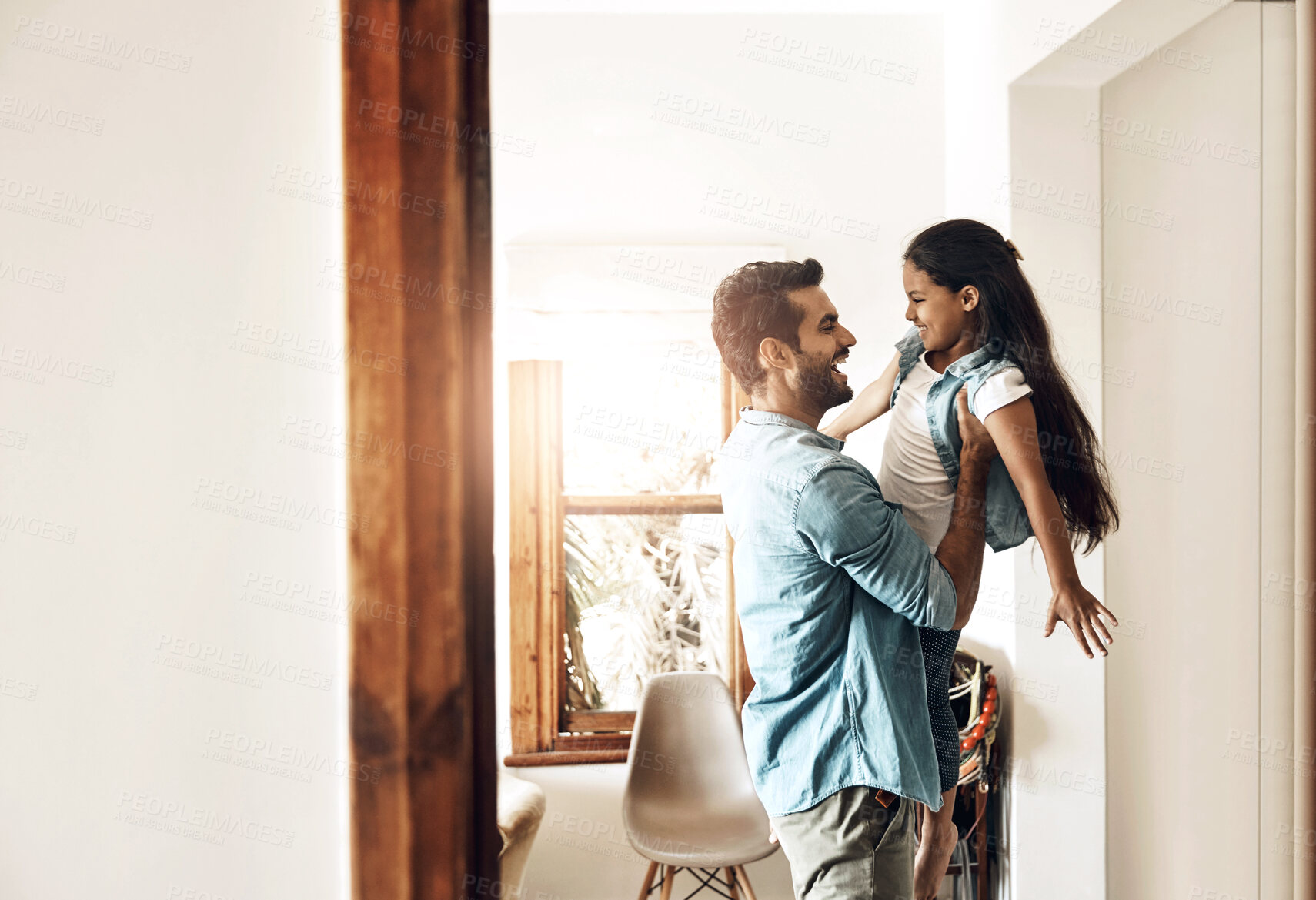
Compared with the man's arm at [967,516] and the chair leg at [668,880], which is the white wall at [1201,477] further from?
the chair leg at [668,880]

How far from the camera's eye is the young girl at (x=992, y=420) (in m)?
0.83

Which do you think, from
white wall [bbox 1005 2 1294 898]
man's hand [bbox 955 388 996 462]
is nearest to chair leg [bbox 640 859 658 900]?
white wall [bbox 1005 2 1294 898]

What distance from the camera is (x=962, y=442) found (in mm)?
883

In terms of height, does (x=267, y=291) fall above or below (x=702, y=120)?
below

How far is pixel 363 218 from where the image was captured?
1.27 ft

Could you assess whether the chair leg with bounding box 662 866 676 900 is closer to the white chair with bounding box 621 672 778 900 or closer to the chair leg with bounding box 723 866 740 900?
the white chair with bounding box 621 672 778 900

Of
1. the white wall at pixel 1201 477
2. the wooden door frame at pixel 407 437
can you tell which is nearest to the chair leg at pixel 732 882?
the white wall at pixel 1201 477

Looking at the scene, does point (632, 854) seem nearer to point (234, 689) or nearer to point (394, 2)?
point (234, 689)

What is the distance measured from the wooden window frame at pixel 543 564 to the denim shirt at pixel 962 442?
1.17 m

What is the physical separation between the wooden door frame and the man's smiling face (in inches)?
25.2

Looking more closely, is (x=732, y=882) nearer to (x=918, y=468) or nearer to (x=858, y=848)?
(x=858, y=848)

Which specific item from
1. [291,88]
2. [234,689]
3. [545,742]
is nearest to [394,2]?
[291,88]

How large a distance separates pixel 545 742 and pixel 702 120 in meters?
1.76

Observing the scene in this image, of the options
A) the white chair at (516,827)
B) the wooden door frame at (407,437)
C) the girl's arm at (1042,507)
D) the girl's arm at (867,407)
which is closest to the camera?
the wooden door frame at (407,437)
